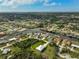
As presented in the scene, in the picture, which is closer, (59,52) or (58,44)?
(59,52)

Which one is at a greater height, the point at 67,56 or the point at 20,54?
the point at 20,54

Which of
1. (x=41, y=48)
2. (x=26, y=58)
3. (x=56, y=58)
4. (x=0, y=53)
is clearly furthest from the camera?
(x=41, y=48)

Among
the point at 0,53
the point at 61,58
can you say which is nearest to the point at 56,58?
the point at 61,58

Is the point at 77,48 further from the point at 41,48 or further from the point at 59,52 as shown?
the point at 41,48

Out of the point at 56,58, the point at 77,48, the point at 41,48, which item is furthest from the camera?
the point at 77,48

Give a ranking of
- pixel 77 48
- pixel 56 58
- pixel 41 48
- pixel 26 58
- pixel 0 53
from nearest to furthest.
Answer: pixel 26 58
pixel 56 58
pixel 0 53
pixel 41 48
pixel 77 48

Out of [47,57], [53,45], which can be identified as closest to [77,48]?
[53,45]

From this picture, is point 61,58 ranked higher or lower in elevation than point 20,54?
lower

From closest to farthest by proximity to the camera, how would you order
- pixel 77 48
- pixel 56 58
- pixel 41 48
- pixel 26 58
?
pixel 26 58 → pixel 56 58 → pixel 41 48 → pixel 77 48

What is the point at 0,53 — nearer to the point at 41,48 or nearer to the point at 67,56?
the point at 41,48
